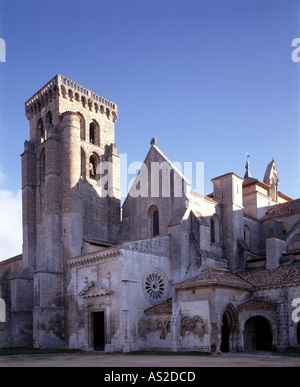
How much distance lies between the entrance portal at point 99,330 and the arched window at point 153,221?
8.61 m

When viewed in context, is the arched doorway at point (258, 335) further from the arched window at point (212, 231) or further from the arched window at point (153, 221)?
the arched window at point (153, 221)

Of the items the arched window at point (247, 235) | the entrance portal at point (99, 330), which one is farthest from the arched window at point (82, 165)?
the arched window at point (247, 235)

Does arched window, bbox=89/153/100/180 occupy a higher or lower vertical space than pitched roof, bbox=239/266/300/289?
higher

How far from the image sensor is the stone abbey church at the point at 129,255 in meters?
29.2

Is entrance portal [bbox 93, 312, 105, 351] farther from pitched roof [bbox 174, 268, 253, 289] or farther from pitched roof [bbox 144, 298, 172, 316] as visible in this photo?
pitched roof [bbox 174, 268, 253, 289]

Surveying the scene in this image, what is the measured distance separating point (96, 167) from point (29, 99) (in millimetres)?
10537

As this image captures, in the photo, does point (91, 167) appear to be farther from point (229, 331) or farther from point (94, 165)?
point (229, 331)

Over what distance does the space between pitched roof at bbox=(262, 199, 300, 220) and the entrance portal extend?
18942 mm

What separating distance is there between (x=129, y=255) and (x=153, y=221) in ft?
26.5

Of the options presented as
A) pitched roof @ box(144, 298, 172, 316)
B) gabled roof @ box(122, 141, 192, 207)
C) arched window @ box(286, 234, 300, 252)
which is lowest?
pitched roof @ box(144, 298, 172, 316)

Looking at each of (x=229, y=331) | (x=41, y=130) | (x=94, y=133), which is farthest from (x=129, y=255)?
(x=41, y=130)

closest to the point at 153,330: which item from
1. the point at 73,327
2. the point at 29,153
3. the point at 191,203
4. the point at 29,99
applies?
the point at 73,327

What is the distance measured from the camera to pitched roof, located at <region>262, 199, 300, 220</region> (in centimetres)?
4169

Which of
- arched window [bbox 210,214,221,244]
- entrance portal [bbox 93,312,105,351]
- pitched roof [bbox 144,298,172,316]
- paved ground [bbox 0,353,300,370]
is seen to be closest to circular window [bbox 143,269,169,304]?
pitched roof [bbox 144,298,172,316]
